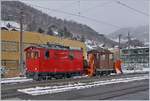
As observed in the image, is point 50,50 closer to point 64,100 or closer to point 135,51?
point 64,100

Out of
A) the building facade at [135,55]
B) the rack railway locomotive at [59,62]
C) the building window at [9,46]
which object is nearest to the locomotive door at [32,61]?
the rack railway locomotive at [59,62]

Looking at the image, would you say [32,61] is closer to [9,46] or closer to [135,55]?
[9,46]

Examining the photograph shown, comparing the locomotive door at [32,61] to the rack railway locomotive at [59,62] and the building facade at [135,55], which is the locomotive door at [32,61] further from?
the building facade at [135,55]

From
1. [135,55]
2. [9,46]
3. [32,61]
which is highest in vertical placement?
[9,46]

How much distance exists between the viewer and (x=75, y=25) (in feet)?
470

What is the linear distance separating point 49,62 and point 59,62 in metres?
1.50

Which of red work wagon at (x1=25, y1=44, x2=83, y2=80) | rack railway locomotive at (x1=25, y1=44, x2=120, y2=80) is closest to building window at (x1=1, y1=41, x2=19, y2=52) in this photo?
rack railway locomotive at (x1=25, y1=44, x2=120, y2=80)

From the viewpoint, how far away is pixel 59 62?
34.6m

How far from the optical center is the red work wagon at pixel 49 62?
107ft

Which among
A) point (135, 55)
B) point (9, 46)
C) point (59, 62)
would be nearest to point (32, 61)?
point (59, 62)

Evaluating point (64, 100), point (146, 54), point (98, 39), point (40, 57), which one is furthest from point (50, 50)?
point (98, 39)

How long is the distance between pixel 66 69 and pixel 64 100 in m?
19.9

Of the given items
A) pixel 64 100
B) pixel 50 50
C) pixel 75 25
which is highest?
pixel 75 25

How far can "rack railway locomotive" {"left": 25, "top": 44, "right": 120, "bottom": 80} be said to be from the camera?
32562 millimetres
